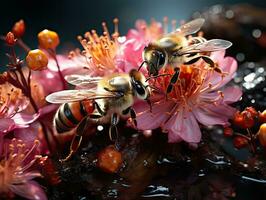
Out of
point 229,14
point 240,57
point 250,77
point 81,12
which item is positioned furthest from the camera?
point 81,12

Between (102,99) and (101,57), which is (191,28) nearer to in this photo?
(101,57)

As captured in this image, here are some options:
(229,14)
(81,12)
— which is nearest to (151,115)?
(229,14)

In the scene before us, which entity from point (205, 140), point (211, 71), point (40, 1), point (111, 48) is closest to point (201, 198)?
point (205, 140)

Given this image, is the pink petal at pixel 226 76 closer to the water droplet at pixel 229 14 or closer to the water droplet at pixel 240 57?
the water droplet at pixel 240 57

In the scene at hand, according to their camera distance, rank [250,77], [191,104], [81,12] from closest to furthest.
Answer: [191,104] → [250,77] → [81,12]

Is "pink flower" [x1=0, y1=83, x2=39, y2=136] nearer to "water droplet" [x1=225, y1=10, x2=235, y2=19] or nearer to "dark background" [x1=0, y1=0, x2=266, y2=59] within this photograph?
"water droplet" [x1=225, y1=10, x2=235, y2=19]

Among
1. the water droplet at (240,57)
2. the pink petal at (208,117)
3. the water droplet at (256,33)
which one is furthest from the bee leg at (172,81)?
the water droplet at (256,33)

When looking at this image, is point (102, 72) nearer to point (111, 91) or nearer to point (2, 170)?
point (111, 91)
